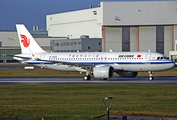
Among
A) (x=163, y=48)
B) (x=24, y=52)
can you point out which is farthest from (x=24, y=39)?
(x=163, y=48)

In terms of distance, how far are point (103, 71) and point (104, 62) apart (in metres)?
3.75

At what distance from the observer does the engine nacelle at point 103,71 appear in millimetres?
45906

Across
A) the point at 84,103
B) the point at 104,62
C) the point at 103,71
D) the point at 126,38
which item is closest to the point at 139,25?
the point at 126,38

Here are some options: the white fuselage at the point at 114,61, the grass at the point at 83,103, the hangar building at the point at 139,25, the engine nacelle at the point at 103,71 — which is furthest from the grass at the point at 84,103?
the hangar building at the point at 139,25

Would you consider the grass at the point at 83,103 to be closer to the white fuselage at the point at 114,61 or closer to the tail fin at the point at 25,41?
the white fuselage at the point at 114,61

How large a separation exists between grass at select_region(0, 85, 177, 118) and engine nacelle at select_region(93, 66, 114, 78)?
33.6 ft

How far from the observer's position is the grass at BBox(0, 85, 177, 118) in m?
22.5

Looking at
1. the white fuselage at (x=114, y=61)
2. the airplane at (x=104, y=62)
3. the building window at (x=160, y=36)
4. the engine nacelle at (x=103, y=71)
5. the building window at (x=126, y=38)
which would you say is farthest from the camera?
the building window at (x=126, y=38)

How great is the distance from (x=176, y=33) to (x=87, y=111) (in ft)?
265

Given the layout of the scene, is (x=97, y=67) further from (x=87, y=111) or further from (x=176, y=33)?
(x=176, y=33)

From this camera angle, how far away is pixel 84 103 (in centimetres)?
2697

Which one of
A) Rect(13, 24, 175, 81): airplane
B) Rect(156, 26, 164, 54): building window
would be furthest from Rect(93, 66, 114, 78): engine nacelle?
Rect(156, 26, 164, 54): building window

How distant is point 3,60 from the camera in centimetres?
13288

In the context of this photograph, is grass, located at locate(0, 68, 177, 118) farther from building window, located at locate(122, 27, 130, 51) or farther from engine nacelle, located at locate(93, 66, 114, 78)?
building window, located at locate(122, 27, 130, 51)
